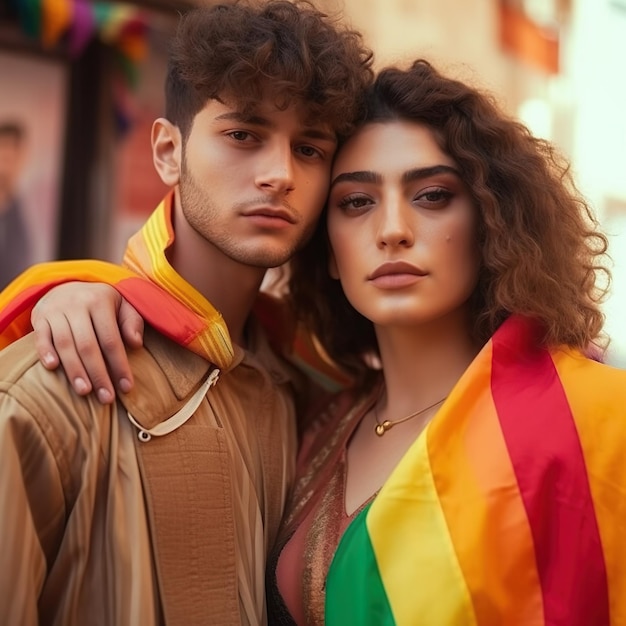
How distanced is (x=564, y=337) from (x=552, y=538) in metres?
0.44

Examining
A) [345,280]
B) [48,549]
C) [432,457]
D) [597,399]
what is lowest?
[48,549]

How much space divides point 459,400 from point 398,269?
0.32 meters

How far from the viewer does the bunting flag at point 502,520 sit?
1.53 meters

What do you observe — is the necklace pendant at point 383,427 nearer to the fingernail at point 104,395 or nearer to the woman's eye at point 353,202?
the woman's eye at point 353,202

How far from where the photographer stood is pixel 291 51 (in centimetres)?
186

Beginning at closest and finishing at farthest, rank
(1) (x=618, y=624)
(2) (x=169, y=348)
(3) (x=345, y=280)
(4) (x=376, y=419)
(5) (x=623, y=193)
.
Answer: (1) (x=618, y=624)
(2) (x=169, y=348)
(3) (x=345, y=280)
(4) (x=376, y=419)
(5) (x=623, y=193)

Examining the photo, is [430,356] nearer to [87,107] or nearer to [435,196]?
[435,196]

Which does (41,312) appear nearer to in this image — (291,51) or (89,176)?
(291,51)

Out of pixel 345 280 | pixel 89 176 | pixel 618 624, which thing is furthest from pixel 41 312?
pixel 89 176

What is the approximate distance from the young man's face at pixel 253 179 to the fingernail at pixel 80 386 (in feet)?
1.57

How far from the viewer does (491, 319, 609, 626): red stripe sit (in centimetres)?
154

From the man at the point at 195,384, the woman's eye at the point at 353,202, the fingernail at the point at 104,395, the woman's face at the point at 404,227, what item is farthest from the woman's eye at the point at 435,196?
the fingernail at the point at 104,395

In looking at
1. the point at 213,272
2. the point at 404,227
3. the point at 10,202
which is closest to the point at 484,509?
the point at 404,227

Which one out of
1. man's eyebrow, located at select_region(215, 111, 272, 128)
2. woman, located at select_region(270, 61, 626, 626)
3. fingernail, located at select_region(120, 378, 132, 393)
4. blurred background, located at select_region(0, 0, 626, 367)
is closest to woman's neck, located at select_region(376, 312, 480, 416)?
woman, located at select_region(270, 61, 626, 626)
